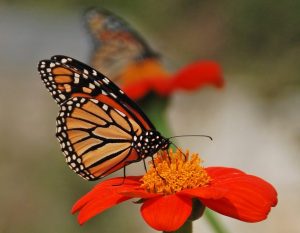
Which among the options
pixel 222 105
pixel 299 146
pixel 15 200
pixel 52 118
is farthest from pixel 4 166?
pixel 222 105

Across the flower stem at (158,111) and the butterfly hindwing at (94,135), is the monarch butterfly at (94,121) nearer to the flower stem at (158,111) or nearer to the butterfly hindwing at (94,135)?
the butterfly hindwing at (94,135)

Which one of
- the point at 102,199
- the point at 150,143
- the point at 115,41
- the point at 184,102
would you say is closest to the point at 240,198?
the point at 102,199

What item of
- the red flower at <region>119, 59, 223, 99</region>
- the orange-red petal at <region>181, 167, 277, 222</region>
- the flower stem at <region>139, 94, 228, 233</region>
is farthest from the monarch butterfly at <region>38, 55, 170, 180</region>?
the red flower at <region>119, 59, 223, 99</region>

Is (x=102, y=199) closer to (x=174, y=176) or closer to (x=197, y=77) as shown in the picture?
(x=174, y=176)

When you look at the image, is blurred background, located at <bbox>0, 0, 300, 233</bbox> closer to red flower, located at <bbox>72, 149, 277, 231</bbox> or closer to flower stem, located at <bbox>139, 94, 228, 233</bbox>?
flower stem, located at <bbox>139, 94, 228, 233</bbox>

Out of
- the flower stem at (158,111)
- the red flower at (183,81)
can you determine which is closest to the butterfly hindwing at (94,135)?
the flower stem at (158,111)
